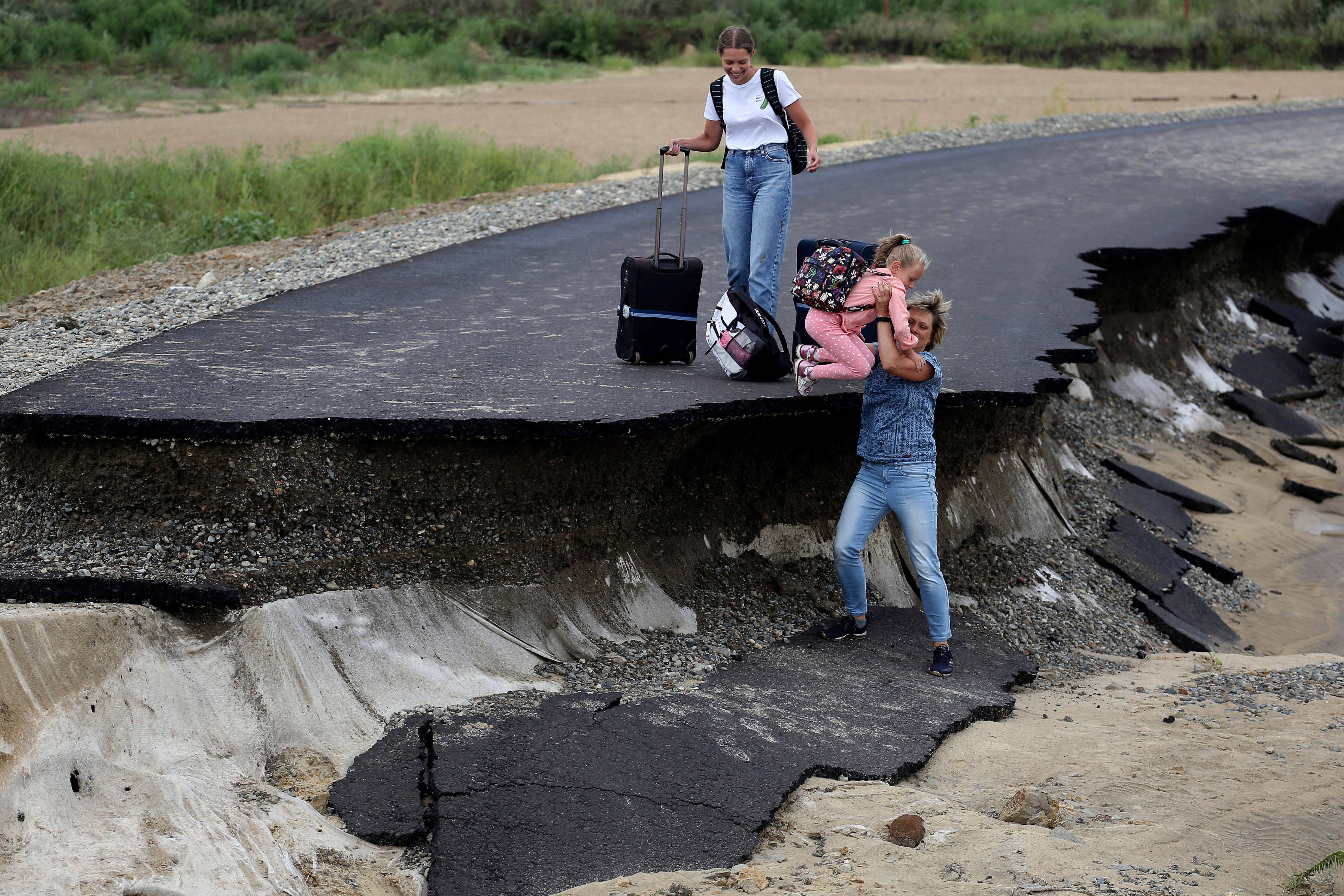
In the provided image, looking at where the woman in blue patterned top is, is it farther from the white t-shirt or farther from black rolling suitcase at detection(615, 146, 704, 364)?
the white t-shirt

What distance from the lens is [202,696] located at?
428 cm

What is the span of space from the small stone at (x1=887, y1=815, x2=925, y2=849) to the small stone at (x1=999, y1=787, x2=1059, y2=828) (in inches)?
13.5

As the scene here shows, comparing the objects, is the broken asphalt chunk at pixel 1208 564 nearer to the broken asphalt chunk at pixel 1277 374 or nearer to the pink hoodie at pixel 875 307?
the pink hoodie at pixel 875 307

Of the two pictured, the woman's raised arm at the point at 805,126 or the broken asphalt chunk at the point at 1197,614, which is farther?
the broken asphalt chunk at the point at 1197,614

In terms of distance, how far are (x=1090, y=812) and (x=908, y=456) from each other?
5.86ft

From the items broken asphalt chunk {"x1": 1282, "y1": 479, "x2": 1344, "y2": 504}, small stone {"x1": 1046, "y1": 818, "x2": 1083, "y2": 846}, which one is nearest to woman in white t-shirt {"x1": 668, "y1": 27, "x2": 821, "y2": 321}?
small stone {"x1": 1046, "y1": 818, "x2": 1083, "y2": 846}

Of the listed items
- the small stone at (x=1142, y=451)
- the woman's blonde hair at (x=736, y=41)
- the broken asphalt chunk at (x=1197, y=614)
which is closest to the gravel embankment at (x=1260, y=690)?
the broken asphalt chunk at (x=1197, y=614)

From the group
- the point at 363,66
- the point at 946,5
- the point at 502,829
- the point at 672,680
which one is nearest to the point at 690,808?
the point at 502,829

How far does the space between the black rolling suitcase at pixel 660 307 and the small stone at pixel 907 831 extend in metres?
3.11

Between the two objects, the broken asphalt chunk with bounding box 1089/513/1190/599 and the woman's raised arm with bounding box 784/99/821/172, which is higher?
the woman's raised arm with bounding box 784/99/821/172

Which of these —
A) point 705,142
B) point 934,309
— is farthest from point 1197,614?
point 705,142

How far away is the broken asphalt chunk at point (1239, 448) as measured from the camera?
10305mm

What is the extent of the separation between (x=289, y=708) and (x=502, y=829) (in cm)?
108

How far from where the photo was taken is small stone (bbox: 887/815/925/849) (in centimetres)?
383
